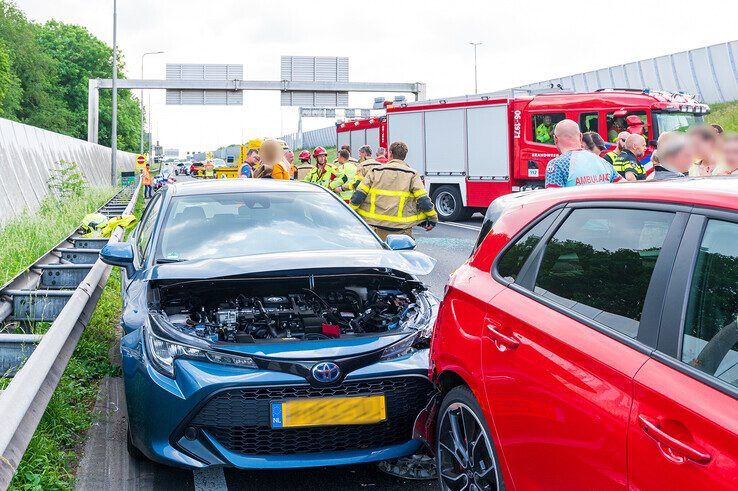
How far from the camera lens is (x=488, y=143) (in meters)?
20.2

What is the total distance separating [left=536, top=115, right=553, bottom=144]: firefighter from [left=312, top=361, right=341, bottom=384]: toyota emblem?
1520 centimetres

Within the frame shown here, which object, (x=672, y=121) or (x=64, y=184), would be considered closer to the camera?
(x=672, y=121)

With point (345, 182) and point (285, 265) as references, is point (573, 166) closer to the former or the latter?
point (285, 265)

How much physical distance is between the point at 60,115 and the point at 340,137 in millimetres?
A: 53141

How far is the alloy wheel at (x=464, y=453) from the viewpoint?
3.33 meters

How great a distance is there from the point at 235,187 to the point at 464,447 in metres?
3.10

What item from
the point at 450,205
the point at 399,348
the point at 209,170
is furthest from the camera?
the point at 209,170

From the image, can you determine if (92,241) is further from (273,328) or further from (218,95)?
(218,95)

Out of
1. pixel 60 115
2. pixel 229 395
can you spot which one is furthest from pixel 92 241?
pixel 60 115

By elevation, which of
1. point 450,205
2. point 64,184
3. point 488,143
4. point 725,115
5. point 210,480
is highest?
point 725,115

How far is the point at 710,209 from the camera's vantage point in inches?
96.5

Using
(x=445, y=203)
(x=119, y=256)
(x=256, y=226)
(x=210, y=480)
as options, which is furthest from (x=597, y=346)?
(x=445, y=203)

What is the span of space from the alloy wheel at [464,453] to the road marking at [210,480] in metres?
1.20

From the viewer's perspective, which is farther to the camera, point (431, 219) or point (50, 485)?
point (431, 219)
